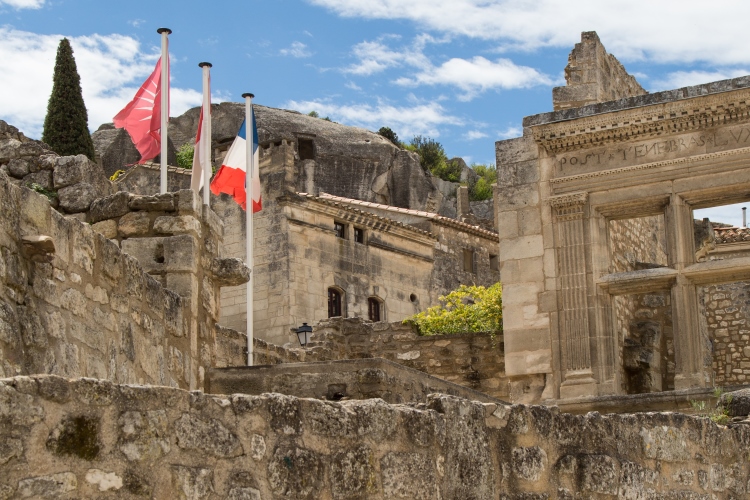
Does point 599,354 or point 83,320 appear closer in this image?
point 83,320

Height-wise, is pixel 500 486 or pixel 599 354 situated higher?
pixel 599 354

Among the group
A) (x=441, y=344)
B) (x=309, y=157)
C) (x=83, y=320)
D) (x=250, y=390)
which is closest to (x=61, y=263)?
(x=83, y=320)

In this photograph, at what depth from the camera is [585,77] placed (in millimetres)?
16688

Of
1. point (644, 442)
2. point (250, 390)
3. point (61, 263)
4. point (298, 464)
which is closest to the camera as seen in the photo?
point (298, 464)

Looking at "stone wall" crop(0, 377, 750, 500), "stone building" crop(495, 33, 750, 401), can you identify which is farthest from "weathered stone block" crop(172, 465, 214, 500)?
"stone building" crop(495, 33, 750, 401)

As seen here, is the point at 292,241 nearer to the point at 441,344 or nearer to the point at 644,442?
the point at 441,344

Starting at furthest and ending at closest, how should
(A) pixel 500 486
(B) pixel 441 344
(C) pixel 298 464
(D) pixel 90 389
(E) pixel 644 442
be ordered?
(B) pixel 441 344, (E) pixel 644 442, (A) pixel 500 486, (C) pixel 298 464, (D) pixel 90 389

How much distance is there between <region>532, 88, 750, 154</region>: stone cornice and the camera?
14.3m

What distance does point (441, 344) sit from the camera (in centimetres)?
1828

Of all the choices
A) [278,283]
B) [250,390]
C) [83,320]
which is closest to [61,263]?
[83,320]

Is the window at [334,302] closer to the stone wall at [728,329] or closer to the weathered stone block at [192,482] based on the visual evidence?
the stone wall at [728,329]

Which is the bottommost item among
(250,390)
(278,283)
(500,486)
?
(500,486)

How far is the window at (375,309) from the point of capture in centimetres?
3189

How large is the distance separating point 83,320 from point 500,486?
2870 millimetres
